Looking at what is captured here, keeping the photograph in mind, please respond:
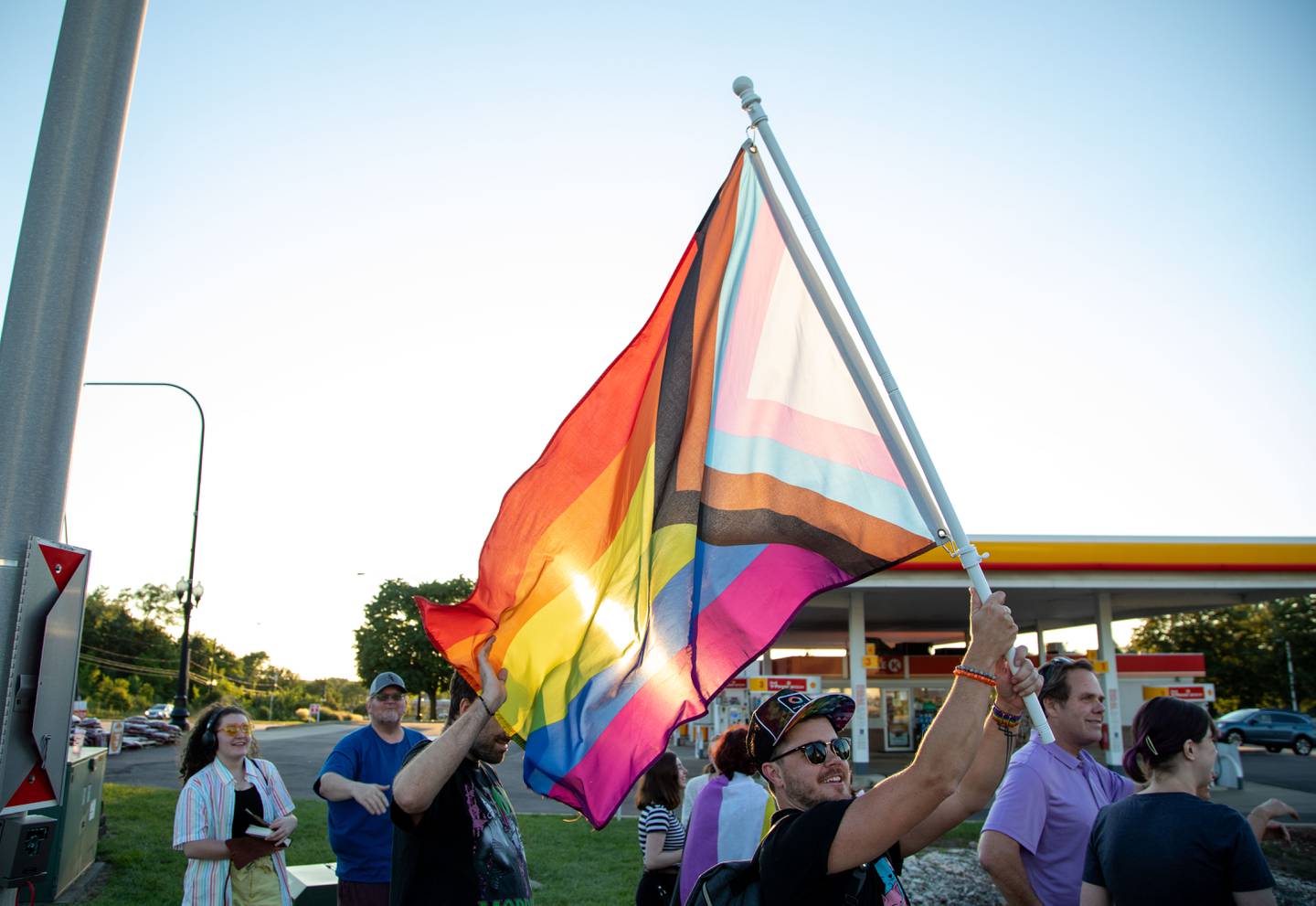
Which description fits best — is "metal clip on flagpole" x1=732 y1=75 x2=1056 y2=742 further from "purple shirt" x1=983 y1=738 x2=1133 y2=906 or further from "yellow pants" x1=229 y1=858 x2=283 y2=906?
"yellow pants" x1=229 y1=858 x2=283 y2=906

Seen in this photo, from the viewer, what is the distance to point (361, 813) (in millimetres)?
5484

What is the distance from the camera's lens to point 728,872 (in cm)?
271

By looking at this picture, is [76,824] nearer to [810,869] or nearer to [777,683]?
[810,869]

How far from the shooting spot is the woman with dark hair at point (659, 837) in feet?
18.5

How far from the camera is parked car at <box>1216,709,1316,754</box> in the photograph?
34.8 meters

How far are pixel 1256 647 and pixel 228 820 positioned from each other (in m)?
73.2

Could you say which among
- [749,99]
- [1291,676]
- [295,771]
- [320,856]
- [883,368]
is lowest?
[295,771]

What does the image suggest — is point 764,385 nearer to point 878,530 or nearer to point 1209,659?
point 878,530

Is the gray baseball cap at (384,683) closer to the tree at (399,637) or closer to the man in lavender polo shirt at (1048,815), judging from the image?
the man in lavender polo shirt at (1048,815)

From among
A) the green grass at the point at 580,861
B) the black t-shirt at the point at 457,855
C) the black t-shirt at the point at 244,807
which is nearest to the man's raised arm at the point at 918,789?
the black t-shirt at the point at 457,855

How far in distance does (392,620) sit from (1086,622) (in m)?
48.5

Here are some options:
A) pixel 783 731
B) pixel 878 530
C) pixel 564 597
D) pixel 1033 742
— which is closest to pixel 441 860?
pixel 564 597

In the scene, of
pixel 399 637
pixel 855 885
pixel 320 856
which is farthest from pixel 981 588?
pixel 399 637

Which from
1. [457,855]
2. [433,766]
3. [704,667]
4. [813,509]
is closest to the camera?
[433,766]
